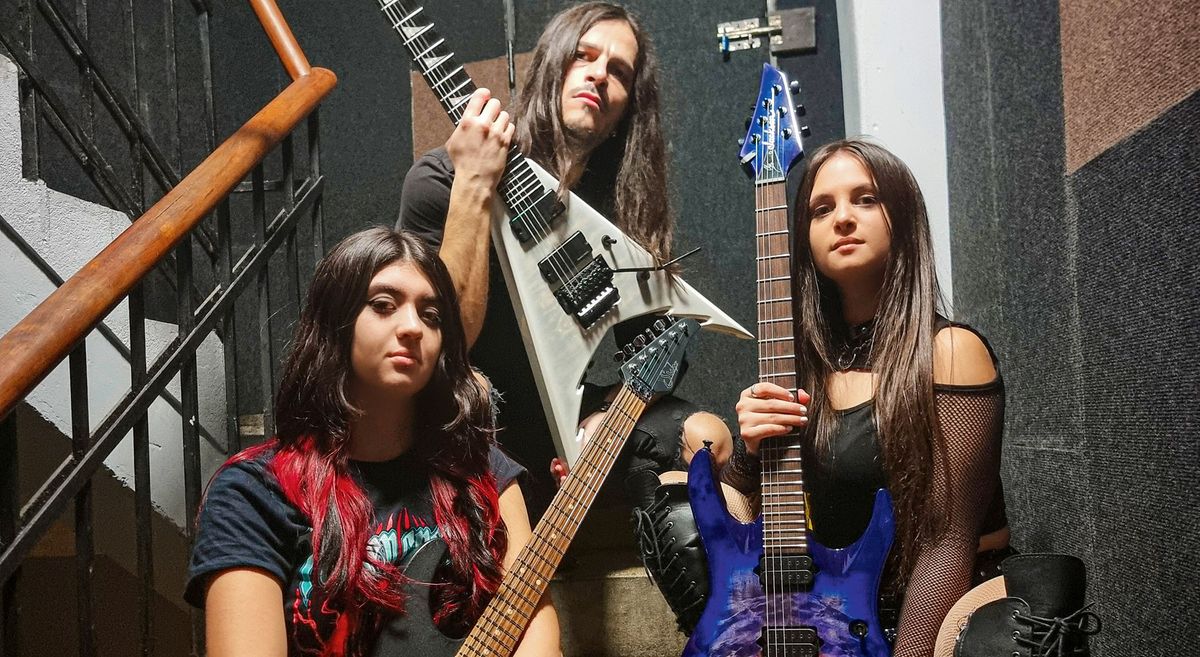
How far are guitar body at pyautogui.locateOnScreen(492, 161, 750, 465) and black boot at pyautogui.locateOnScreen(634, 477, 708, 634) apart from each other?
0.24 metres

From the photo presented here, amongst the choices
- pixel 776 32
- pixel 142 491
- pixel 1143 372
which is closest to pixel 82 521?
pixel 142 491

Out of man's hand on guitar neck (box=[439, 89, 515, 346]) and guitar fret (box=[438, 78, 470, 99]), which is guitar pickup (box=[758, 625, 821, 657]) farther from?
guitar fret (box=[438, 78, 470, 99])

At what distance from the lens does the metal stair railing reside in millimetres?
1215

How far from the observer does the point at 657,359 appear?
1424 mm

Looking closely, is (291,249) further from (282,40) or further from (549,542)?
(549,542)

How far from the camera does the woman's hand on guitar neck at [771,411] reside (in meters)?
1.27

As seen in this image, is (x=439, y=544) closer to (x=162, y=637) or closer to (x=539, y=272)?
(x=539, y=272)

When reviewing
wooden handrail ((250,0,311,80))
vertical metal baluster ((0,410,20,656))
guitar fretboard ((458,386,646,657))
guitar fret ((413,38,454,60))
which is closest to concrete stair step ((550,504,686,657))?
guitar fretboard ((458,386,646,657))

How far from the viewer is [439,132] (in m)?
2.61

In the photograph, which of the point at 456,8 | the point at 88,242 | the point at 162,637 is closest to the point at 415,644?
the point at 88,242

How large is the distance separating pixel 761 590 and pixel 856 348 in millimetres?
383

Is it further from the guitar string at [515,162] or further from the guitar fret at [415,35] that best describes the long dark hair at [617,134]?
the guitar fret at [415,35]

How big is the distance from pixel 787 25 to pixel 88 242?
1788 mm

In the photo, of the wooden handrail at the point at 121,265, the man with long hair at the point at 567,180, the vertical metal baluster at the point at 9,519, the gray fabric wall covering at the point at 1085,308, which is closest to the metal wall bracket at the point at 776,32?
the gray fabric wall covering at the point at 1085,308
